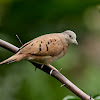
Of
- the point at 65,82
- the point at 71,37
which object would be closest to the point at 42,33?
the point at 71,37

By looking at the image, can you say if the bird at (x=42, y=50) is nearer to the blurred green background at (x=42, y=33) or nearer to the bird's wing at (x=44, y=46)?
the bird's wing at (x=44, y=46)

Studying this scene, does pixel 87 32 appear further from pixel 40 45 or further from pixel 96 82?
pixel 40 45

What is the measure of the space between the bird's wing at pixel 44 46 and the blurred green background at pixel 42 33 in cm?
136

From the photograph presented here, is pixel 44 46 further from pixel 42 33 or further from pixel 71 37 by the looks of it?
pixel 42 33

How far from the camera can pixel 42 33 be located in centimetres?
478

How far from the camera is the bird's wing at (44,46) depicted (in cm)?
262

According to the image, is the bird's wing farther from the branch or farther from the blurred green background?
the blurred green background

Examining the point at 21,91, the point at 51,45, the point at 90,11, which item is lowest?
the point at 21,91

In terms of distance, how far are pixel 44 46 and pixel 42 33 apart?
2105 mm

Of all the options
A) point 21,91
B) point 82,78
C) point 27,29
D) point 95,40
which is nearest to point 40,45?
point 21,91

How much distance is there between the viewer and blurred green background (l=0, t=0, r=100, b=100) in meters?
4.20

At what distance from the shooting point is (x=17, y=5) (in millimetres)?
4480

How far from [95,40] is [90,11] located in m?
0.85

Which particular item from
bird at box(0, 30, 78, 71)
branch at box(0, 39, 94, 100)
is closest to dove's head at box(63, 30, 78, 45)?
bird at box(0, 30, 78, 71)
